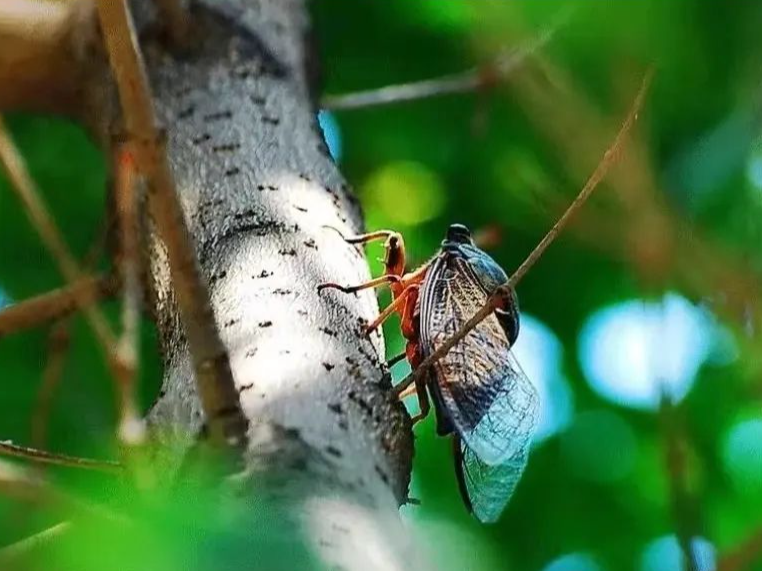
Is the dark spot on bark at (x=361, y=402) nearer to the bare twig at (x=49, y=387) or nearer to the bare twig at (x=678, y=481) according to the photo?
the bare twig at (x=678, y=481)

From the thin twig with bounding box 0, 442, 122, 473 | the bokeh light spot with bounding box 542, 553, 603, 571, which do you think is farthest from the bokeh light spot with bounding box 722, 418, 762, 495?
the thin twig with bounding box 0, 442, 122, 473

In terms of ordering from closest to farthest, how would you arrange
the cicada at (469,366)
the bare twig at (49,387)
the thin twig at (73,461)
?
1. the thin twig at (73,461)
2. the cicada at (469,366)
3. the bare twig at (49,387)

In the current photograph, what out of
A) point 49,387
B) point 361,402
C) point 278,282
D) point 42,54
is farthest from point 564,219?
point 42,54

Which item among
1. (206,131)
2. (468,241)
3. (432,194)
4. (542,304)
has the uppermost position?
(432,194)

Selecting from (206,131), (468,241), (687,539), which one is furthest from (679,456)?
(206,131)

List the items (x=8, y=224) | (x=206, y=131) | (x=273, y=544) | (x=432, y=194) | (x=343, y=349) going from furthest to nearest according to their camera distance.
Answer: (x=432, y=194) < (x=8, y=224) < (x=206, y=131) < (x=343, y=349) < (x=273, y=544)

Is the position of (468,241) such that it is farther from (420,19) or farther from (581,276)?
(581,276)

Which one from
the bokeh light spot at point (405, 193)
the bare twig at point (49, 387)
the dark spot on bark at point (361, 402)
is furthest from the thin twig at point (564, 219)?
the bokeh light spot at point (405, 193)

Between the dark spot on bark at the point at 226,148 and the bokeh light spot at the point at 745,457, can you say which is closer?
the dark spot on bark at the point at 226,148
